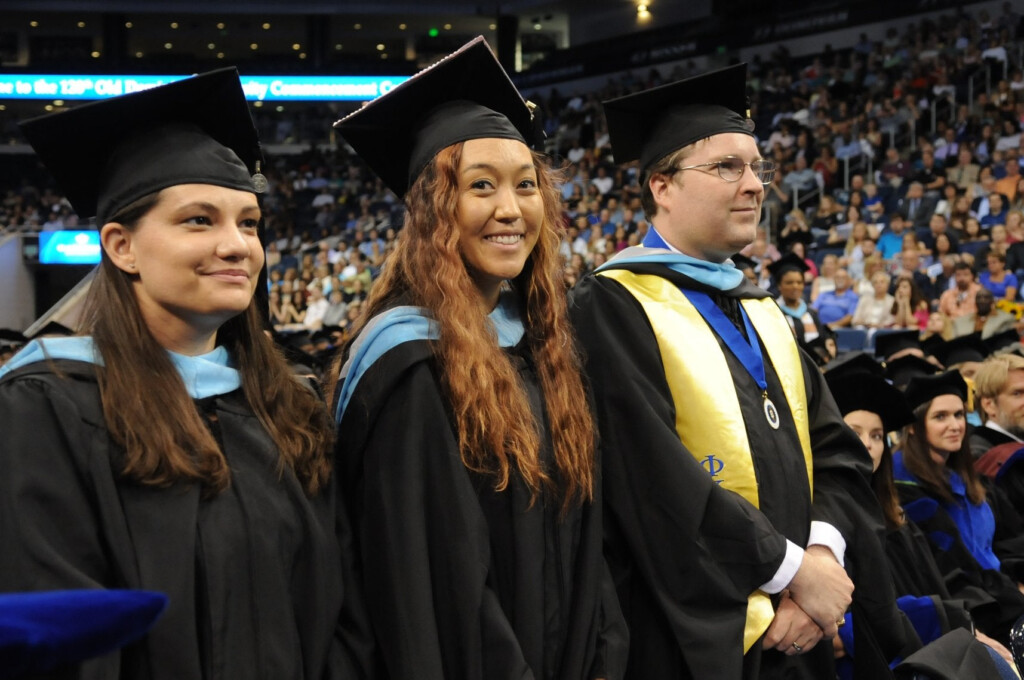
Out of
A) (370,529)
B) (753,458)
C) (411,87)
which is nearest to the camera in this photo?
(370,529)

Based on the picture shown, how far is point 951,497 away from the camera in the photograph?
14.0 ft

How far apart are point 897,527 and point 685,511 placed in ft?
5.77

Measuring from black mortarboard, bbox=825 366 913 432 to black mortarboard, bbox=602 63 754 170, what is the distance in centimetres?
140

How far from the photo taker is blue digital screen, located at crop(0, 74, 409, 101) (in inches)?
1128

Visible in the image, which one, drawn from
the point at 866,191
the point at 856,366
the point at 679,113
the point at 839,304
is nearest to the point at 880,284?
the point at 839,304

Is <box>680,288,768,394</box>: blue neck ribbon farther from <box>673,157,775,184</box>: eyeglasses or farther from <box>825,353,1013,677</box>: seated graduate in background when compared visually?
<box>825,353,1013,677</box>: seated graduate in background

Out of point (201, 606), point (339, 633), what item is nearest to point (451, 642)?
point (339, 633)

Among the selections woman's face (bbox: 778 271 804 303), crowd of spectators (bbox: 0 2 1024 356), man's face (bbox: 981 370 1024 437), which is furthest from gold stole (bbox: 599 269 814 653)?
woman's face (bbox: 778 271 804 303)

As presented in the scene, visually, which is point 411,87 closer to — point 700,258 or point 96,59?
point 700,258

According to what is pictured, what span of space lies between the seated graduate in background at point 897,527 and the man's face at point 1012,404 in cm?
147

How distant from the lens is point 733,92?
2.85 meters

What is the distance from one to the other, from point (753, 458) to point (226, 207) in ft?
4.48

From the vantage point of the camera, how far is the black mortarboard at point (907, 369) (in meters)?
5.19

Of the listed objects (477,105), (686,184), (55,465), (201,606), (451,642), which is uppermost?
(477,105)
